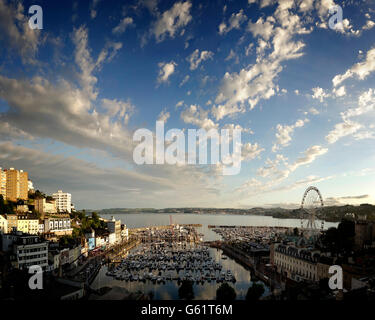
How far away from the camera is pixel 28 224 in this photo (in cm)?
2995

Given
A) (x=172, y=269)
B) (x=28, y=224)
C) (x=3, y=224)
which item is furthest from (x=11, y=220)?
(x=172, y=269)

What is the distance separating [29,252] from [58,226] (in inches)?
525

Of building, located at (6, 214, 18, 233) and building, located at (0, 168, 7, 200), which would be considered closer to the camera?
building, located at (6, 214, 18, 233)

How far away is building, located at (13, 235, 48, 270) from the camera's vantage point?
19641 millimetres

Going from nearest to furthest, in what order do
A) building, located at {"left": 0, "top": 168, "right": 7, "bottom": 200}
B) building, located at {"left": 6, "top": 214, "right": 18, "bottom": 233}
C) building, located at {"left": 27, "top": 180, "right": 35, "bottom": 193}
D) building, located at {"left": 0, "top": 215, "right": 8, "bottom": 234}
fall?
building, located at {"left": 0, "top": 215, "right": 8, "bottom": 234} < building, located at {"left": 6, "top": 214, "right": 18, "bottom": 233} < building, located at {"left": 0, "top": 168, "right": 7, "bottom": 200} < building, located at {"left": 27, "top": 180, "right": 35, "bottom": 193}

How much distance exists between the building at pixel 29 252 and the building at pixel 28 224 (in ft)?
30.2

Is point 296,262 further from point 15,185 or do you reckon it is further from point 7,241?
point 15,185

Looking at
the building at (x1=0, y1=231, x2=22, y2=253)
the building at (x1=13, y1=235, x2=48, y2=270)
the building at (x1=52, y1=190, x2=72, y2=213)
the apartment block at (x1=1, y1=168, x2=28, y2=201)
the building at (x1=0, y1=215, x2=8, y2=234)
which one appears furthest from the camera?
→ the building at (x1=52, y1=190, x2=72, y2=213)

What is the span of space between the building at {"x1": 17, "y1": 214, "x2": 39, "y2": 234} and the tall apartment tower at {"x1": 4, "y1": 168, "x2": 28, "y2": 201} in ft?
22.0

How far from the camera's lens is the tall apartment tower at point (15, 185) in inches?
1416

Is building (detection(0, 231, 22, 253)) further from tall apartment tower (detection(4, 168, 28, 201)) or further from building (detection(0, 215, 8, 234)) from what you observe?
tall apartment tower (detection(4, 168, 28, 201))

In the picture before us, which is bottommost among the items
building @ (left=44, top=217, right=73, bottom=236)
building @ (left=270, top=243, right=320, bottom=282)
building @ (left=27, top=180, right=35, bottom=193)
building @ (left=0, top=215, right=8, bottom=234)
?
building @ (left=270, top=243, right=320, bottom=282)

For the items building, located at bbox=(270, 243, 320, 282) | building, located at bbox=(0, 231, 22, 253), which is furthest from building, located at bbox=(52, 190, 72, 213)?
building, located at bbox=(270, 243, 320, 282)
